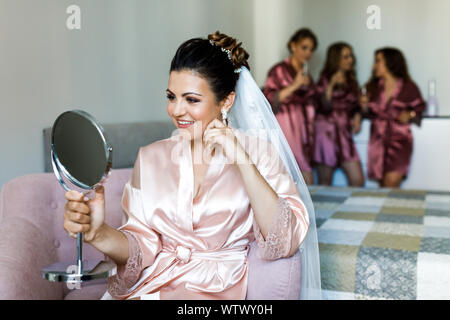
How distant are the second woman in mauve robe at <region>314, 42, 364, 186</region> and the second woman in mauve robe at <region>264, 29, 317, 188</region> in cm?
15

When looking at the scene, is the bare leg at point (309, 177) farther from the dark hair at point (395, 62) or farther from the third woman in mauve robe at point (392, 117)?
the dark hair at point (395, 62)

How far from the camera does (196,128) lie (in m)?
1.35

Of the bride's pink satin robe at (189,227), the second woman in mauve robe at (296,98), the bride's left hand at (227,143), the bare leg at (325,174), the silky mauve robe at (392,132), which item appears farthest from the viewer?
the bare leg at (325,174)

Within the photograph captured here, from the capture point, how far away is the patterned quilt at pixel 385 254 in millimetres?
1565

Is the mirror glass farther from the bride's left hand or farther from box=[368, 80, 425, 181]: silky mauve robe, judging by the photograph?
box=[368, 80, 425, 181]: silky mauve robe

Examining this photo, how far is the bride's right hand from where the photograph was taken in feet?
3.19

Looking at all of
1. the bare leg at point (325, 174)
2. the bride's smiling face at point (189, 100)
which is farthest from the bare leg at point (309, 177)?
the bride's smiling face at point (189, 100)

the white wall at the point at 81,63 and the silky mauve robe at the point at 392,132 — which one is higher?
the white wall at the point at 81,63

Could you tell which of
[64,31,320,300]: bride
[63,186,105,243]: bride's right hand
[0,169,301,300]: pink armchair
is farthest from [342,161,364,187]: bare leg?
[63,186,105,243]: bride's right hand

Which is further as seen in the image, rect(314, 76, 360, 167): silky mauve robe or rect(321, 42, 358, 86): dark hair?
rect(321, 42, 358, 86): dark hair

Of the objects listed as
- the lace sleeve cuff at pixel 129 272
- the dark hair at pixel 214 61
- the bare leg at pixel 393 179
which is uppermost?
the dark hair at pixel 214 61

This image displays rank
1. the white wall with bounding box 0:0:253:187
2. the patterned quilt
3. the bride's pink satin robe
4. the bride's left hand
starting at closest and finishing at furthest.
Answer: the bride's left hand
the bride's pink satin robe
the patterned quilt
the white wall with bounding box 0:0:253:187
